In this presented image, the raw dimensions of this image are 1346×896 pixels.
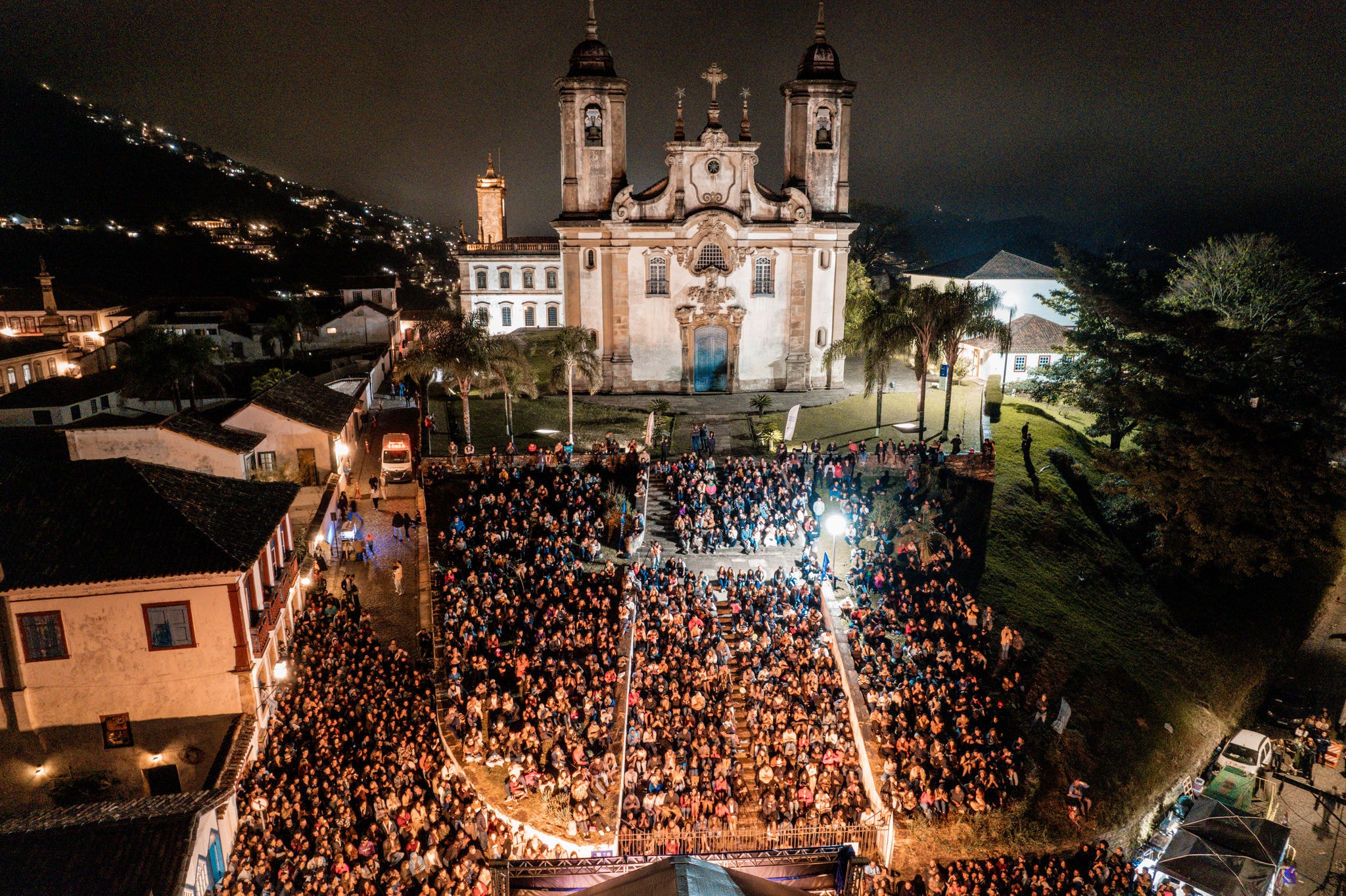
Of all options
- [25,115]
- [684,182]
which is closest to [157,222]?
[25,115]

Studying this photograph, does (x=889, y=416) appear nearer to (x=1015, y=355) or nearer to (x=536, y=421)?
(x=1015, y=355)

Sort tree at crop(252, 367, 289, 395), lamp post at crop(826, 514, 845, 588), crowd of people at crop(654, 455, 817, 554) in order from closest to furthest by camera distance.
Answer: lamp post at crop(826, 514, 845, 588) → crowd of people at crop(654, 455, 817, 554) → tree at crop(252, 367, 289, 395)

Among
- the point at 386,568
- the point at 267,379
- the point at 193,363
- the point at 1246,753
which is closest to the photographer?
the point at 1246,753

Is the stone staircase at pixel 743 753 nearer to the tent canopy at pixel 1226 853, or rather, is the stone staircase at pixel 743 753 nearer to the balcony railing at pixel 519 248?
the tent canopy at pixel 1226 853

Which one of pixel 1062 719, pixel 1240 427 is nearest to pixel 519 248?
pixel 1240 427

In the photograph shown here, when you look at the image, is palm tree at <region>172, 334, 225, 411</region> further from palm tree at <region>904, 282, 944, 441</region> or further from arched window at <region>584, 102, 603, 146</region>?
palm tree at <region>904, 282, 944, 441</region>

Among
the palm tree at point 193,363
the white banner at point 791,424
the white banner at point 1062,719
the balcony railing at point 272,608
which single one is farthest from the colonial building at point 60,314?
the white banner at point 1062,719

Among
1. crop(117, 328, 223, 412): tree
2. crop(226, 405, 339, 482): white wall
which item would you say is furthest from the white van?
crop(117, 328, 223, 412): tree
